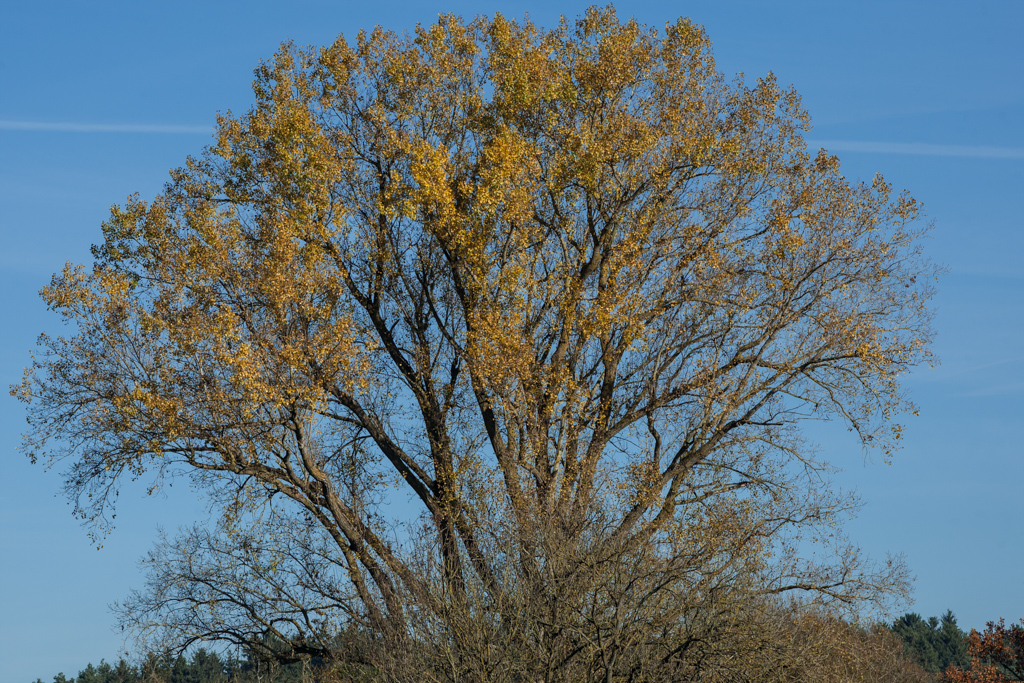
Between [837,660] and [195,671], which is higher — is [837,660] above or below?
below

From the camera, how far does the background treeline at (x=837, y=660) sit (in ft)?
66.1

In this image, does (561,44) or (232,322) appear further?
(561,44)

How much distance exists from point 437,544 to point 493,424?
10.7 feet

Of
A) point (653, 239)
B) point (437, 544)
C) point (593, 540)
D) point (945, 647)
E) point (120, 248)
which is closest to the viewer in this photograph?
point (593, 540)

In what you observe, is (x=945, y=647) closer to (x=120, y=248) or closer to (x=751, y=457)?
(x=751, y=457)

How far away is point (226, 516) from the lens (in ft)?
70.3

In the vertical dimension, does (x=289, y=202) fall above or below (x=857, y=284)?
above

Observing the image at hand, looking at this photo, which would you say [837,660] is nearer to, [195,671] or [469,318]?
[469,318]

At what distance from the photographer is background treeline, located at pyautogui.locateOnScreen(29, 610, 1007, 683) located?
20.2 metres

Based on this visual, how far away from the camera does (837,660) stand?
2111cm

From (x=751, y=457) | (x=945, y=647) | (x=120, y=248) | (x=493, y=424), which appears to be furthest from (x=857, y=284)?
(x=945, y=647)

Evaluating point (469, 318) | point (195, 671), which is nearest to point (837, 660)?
point (469, 318)

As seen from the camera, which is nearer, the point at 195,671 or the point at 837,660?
the point at 837,660

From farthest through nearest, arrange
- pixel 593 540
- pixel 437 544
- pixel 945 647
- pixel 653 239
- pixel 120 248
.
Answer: pixel 945 647, pixel 653 239, pixel 120 248, pixel 437 544, pixel 593 540
